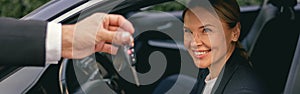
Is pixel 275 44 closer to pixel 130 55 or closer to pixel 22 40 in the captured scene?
pixel 130 55

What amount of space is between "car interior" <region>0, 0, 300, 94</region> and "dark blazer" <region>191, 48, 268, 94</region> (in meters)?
0.11

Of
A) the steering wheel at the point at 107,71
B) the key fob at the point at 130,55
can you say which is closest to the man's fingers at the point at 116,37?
the steering wheel at the point at 107,71

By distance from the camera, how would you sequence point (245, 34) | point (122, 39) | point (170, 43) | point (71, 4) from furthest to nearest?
point (245, 34)
point (170, 43)
point (71, 4)
point (122, 39)

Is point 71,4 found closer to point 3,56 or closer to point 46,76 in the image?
point 46,76

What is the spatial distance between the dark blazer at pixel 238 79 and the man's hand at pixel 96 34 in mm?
714

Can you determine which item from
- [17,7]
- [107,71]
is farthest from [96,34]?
[17,7]

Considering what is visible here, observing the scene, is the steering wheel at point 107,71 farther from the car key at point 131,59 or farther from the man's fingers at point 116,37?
the man's fingers at point 116,37

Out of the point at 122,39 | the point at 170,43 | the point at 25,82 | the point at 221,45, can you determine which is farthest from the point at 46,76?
the point at 170,43

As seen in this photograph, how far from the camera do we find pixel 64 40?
1.77 meters

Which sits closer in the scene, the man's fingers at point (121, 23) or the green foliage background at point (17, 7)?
the man's fingers at point (121, 23)

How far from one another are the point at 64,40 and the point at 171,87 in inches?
55.8

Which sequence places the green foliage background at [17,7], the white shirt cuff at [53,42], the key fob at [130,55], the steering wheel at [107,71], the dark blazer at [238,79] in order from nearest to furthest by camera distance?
the white shirt cuff at [53,42], the dark blazer at [238,79], the steering wheel at [107,71], the key fob at [130,55], the green foliage background at [17,7]

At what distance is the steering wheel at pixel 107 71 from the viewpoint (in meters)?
2.75

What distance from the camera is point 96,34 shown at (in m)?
1.79
